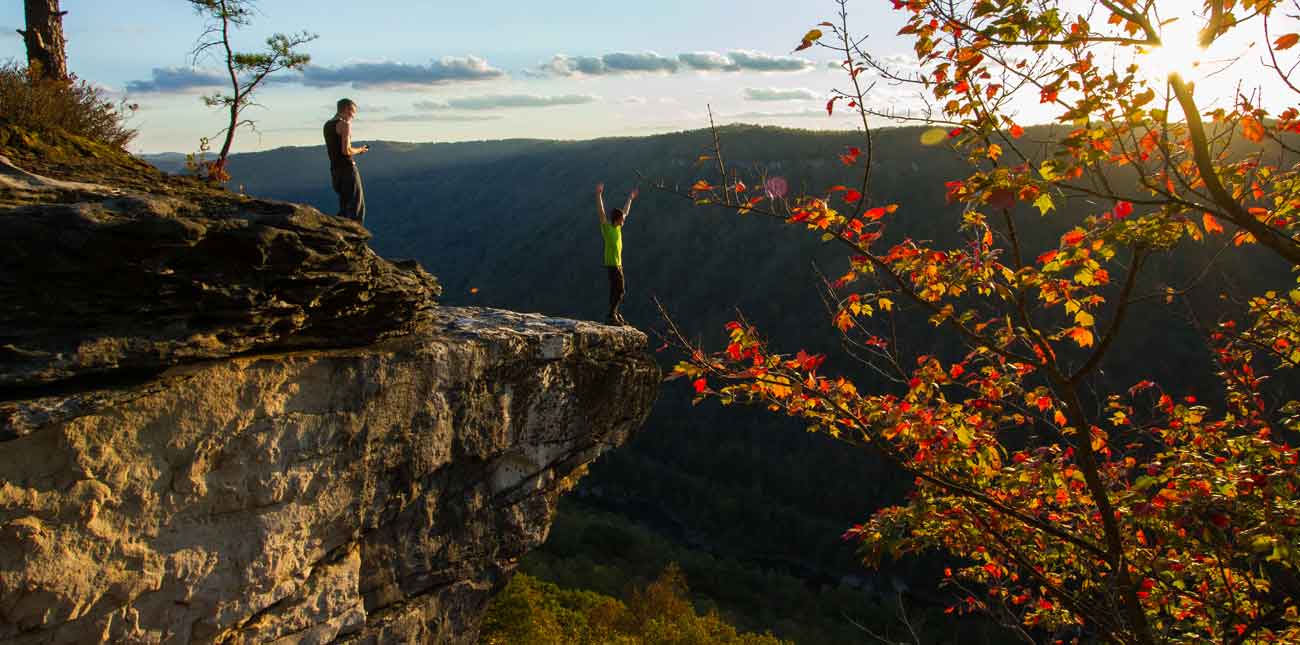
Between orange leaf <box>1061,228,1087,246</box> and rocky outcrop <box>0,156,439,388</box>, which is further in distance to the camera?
rocky outcrop <box>0,156,439,388</box>

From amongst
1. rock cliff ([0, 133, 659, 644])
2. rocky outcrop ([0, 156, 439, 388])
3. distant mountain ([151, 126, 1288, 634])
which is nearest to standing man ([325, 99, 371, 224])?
rock cliff ([0, 133, 659, 644])

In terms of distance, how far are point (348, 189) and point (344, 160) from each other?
34 centimetres

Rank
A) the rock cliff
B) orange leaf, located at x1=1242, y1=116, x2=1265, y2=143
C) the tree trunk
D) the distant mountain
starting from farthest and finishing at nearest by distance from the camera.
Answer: the distant mountain, the tree trunk, the rock cliff, orange leaf, located at x1=1242, y1=116, x2=1265, y2=143

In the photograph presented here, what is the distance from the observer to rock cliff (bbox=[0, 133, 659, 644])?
4895mm

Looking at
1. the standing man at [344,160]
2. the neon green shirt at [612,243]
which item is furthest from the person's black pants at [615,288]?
the standing man at [344,160]

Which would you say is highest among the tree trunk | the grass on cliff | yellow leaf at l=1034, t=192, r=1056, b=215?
the tree trunk

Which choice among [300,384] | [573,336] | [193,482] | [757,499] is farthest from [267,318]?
[757,499]

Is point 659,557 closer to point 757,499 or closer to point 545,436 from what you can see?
point 757,499

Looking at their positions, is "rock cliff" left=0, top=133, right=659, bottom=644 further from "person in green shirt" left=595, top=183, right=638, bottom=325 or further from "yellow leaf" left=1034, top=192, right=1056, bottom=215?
"yellow leaf" left=1034, top=192, right=1056, bottom=215

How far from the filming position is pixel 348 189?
8.58 m

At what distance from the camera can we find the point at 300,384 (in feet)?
20.6

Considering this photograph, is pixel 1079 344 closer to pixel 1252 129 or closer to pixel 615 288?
pixel 1252 129

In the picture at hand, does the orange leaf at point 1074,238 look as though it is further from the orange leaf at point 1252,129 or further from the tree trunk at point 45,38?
the tree trunk at point 45,38

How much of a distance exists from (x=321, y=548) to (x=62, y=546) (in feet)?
6.55
